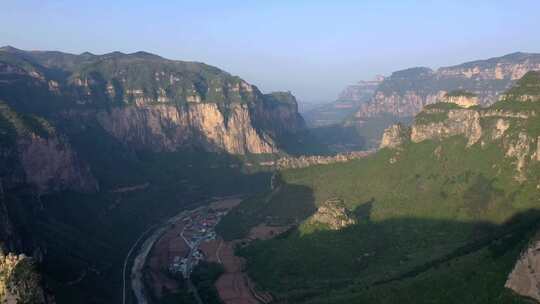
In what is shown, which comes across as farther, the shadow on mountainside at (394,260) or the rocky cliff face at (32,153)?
the rocky cliff face at (32,153)

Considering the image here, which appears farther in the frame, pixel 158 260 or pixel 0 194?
pixel 158 260

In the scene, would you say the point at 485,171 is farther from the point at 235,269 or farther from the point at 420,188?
the point at 235,269

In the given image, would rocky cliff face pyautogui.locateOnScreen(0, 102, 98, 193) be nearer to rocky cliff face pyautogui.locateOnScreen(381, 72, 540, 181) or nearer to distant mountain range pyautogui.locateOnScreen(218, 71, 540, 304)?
distant mountain range pyautogui.locateOnScreen(218, 71, 540, 304)

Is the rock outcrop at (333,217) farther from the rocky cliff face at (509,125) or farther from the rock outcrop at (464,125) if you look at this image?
the rock outcrop at (464,125)

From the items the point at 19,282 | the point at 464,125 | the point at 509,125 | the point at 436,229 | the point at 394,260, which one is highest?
the point at 509,125

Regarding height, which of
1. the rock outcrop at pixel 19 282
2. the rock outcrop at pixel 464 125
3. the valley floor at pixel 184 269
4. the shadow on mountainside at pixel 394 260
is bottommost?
the valley floor at pixel 184 269

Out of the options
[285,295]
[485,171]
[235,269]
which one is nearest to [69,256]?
[235,269]

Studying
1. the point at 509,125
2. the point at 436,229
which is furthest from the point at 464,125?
the point at 436,229

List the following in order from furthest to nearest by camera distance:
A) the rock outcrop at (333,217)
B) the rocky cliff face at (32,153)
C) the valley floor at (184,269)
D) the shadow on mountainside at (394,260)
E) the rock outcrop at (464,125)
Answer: the rock outcrop at (464,125) < the rocky cliff face at (32,153) < the rock outcrop at (333,217) < the valley floor at (184,269) < the shadow on mountainside at (394,260)

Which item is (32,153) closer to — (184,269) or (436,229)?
(184,269)

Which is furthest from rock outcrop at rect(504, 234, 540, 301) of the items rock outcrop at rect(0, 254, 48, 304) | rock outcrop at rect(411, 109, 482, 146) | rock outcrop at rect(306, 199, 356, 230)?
rock outcrop at rect(411, 109, 482, 146)

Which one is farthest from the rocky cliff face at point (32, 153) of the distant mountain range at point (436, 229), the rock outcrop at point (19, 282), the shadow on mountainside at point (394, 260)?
the rock outcrop at point (19, 282)
